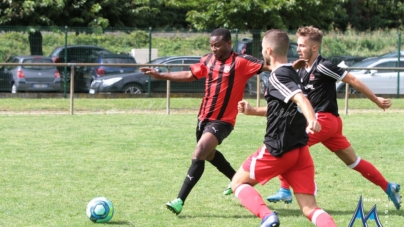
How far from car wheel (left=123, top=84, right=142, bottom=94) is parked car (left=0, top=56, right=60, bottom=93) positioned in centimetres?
228

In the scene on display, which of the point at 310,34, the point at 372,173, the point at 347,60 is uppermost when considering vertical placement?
the point at 310,34

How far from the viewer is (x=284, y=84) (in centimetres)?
563

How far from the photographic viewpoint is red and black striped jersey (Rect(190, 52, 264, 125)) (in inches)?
301

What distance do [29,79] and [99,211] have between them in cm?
1638

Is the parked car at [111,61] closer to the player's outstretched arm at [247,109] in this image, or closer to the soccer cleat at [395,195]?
the soccer cleat at [395,195]

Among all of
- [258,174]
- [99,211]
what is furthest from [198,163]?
[258,174]

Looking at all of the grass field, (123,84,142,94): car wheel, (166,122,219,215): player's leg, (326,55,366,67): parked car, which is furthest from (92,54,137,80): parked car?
(166,122,219,215): player's leg

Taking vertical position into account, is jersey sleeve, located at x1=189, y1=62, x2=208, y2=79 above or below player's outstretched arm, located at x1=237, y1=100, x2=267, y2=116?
above

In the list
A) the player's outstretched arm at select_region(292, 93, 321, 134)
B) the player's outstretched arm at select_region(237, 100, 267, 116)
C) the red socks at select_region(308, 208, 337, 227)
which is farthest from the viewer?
the player's outstretched arm at select_region(237, 100, 267, 116)

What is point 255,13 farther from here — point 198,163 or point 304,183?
point 304,183

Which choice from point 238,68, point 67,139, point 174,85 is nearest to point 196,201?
point 238,68

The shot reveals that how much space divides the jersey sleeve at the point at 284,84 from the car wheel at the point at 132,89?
1643 cm

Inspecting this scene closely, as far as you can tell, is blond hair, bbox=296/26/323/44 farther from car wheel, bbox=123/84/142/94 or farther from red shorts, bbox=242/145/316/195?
car wheel, bbox=123/84/142/94

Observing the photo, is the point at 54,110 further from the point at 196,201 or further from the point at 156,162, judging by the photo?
the point at 196,201
